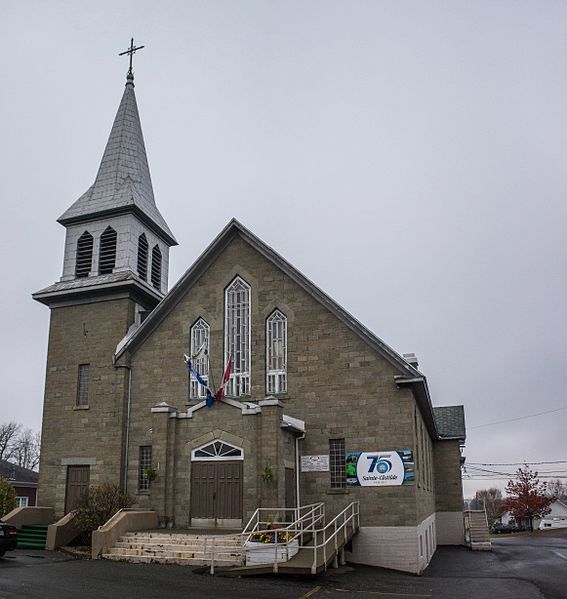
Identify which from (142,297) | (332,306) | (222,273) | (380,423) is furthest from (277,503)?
(142,297)

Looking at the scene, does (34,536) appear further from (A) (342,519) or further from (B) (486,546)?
(B) (486,546)

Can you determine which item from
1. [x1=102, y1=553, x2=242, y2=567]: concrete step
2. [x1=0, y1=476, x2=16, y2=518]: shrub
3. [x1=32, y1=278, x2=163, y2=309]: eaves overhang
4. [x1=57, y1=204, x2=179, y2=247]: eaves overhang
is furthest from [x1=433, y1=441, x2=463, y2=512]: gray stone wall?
[x1=0, y1=476, x2=16, y2=518]: shrub

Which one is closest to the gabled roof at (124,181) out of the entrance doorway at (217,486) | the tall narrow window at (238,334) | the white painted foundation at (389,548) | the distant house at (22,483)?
the tall narrow window at (238,334)

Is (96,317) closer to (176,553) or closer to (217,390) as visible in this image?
(217,390)

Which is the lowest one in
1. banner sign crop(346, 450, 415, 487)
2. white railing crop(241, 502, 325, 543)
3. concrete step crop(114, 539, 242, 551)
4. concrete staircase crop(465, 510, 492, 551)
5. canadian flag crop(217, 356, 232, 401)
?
concrete staircase crop(465, 510, 492, 551)

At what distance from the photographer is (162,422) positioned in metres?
22.2

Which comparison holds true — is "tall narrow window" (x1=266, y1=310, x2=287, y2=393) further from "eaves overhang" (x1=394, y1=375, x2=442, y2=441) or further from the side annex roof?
"eaves overhang" (x1=394, y1=375, x2=442, y2=441)

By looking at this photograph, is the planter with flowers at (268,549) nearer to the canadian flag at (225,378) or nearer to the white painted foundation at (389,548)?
the white painted foundation at (389,548)

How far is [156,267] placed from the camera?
2922cm

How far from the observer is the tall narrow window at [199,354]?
23891mm

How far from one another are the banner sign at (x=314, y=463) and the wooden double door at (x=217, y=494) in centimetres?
213

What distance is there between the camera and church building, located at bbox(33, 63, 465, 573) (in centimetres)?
2095

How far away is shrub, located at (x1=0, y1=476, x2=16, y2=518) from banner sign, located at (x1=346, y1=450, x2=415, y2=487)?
41.6 ft

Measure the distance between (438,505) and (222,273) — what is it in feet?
60.3
